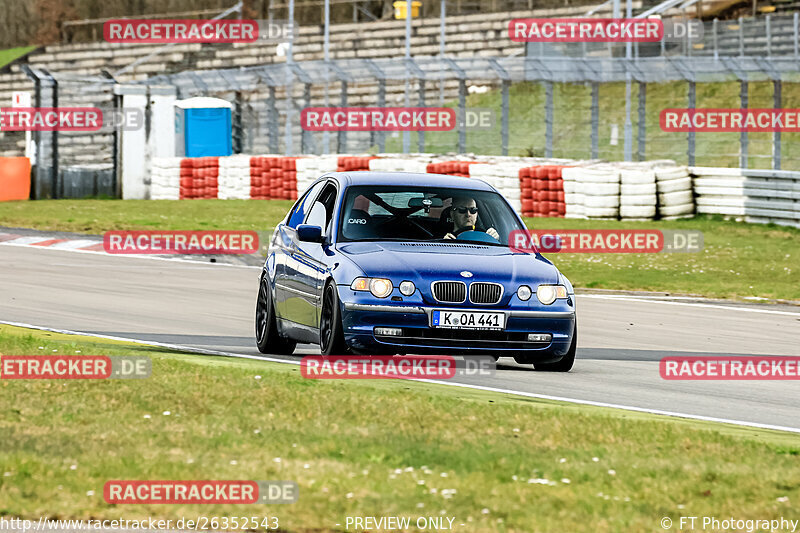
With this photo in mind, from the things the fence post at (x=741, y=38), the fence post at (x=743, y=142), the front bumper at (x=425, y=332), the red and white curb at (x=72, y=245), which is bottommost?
the red and white curb at (x=72, y=245)

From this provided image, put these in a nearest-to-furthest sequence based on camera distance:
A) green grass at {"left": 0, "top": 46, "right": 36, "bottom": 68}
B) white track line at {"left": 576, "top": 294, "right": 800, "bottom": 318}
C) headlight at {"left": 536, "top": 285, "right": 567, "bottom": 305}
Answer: headlight at {"left": 536, "top": 285, "right": 567, "bottom": 305} < white track line at {"left": 576, "top": 294, "right": 800, "bottom": 318} < green grass at {"left": 0, "top": 46, "right": 36, "bottom": 68}

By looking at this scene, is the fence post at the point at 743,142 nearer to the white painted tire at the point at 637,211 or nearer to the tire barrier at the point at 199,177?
the white painted tire at the point at 637,211

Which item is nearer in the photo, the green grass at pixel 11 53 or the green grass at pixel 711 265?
the green grass at pixel 711 265

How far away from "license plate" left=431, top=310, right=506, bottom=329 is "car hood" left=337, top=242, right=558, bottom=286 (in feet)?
0.77

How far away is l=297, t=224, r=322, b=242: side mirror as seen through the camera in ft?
35.9

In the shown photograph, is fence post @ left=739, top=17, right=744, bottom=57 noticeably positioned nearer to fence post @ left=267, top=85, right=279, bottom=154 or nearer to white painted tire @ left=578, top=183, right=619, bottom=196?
fence post @ left=267, top=85, right=279, bottom=154

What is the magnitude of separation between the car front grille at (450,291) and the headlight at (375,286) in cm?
33

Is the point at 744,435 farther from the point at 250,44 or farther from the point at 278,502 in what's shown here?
the point at 250,44

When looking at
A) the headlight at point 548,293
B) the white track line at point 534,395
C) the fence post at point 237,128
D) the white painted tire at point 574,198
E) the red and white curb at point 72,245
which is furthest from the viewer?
the fence post at point 237,128

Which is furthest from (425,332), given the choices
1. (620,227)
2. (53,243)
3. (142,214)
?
(142,214)

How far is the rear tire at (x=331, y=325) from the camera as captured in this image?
10.2 metres

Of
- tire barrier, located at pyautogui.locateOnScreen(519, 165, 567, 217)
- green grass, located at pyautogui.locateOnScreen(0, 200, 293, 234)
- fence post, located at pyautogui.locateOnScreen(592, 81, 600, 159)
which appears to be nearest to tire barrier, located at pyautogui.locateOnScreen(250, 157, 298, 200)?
green grass, located at pyautogui.locateOnScreen(0, 200, 293, 234)

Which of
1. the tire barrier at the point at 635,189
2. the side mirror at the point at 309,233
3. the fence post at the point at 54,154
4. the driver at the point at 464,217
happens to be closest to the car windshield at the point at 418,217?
the driver at the point at 464,217

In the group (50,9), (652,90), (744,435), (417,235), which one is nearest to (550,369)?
(417,235)
